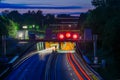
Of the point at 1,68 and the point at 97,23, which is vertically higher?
the point at 97,23

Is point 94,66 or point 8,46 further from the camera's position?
point 8,46

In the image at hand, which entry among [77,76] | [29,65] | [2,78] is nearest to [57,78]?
[77,76]

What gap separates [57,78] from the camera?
7525cm

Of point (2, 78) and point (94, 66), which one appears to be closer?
point (2, 78)

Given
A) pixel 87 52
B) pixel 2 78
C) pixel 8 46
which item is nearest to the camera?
pixel 2 78

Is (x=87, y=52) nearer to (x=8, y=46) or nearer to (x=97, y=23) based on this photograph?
(x=97, y=23)

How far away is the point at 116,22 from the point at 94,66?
8.88 meters

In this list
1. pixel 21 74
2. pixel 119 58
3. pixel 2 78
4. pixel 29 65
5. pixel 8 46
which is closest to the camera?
pixel 2 78

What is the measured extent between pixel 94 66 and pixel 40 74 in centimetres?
1235

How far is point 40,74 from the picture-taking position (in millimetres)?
82250

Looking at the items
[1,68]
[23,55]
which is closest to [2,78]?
[1,68]

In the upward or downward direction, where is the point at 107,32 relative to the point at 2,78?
upward

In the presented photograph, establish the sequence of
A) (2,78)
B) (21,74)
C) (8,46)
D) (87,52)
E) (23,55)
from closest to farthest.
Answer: (2,78) → (21,74) → (23,55) → (87,52) → (8,46)

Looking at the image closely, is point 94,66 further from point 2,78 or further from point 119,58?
point 2,78
